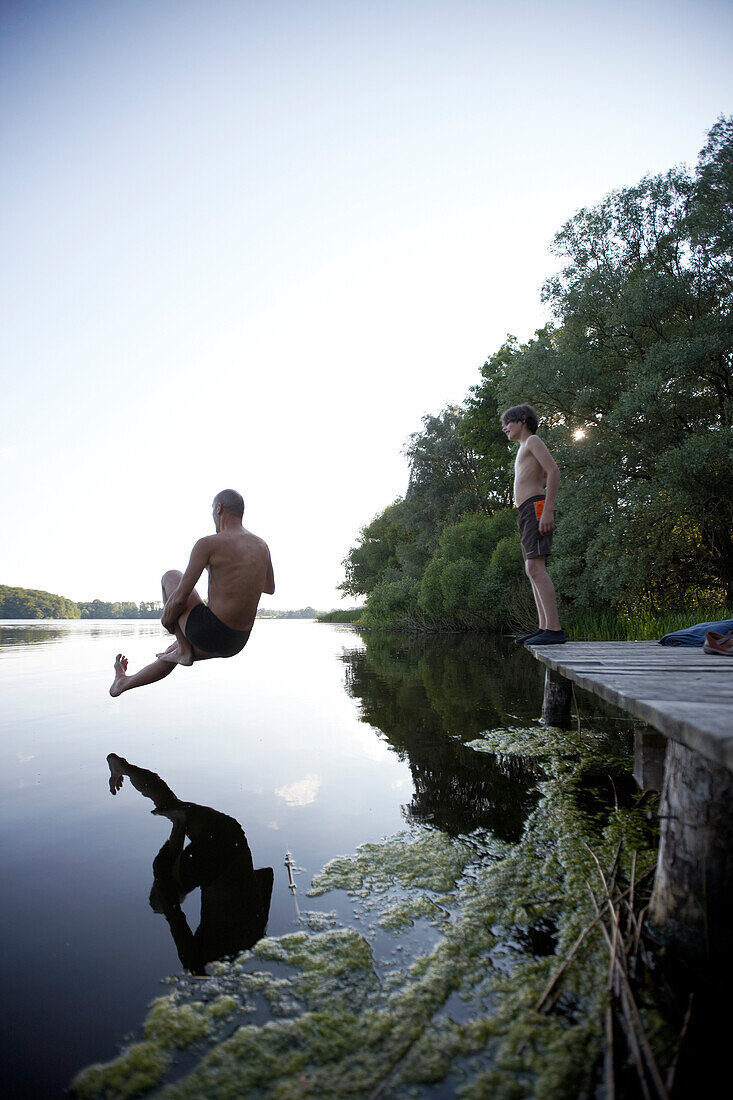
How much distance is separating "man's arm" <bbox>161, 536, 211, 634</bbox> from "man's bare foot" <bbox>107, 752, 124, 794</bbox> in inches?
35.8

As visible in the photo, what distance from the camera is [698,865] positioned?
56.9 inches

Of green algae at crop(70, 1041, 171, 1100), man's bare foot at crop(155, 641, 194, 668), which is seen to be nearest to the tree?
man's bare foot at crop(155, 641, 194, 668)

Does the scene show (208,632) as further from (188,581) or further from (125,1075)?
(125,1075)

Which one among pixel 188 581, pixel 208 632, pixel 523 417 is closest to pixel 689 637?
pixel 523 417

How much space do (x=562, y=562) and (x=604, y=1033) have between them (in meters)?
13.0

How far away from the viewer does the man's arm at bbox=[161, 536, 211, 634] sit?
3598 mm

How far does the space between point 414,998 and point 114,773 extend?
8.67 ft

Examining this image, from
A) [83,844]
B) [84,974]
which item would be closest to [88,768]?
[83,844]

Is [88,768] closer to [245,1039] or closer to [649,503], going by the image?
[245,1039]

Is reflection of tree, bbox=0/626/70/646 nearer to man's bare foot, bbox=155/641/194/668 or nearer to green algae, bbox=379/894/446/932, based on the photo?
man's bare foot, bbox=155/641/194/668

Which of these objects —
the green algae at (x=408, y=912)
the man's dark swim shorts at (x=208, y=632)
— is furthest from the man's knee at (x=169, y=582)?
the green algae at (x=408, y=912)

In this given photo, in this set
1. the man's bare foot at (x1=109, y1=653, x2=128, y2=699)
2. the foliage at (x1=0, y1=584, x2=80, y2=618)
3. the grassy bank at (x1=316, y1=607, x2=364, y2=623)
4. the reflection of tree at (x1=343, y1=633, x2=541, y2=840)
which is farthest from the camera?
the foliage at (x1=0, y1=584, x2=80, y2=618)

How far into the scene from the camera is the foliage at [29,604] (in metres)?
57.7

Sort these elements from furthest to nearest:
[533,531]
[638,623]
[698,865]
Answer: [638,623] < [533,531] < [698,865]
